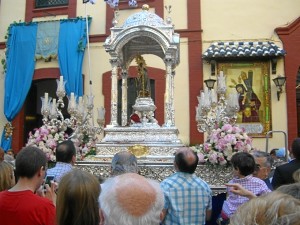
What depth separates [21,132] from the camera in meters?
12.7

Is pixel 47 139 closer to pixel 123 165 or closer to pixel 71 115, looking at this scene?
pixel 71 115

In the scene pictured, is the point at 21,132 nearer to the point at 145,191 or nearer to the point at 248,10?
the point at 248,10

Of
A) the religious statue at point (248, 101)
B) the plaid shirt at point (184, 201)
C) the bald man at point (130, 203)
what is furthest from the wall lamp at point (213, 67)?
the bald man at point (130, 203)

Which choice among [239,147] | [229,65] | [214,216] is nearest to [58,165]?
[214,216]

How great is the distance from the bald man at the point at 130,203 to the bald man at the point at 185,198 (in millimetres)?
1556

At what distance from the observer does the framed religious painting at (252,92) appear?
11.2 m

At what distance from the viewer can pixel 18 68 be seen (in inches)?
500

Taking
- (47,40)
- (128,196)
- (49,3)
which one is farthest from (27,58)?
(128,196)

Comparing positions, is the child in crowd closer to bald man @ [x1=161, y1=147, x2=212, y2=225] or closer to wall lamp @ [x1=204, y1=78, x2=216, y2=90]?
→ bald man @ [x1=161, y1=147, x2=212, y2=225]

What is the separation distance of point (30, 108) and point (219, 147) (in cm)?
920

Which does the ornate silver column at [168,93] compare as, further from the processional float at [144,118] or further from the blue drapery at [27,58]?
the blue drapery at [27,58]

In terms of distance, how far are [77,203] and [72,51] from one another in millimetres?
10485

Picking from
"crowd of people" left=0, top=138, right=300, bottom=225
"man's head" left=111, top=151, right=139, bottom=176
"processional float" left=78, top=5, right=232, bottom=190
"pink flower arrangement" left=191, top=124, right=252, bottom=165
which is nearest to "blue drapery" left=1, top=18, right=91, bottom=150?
"processional float" left=78, top=5, right=232, bottom=190

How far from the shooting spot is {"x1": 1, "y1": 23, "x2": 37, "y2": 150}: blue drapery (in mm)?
12594
